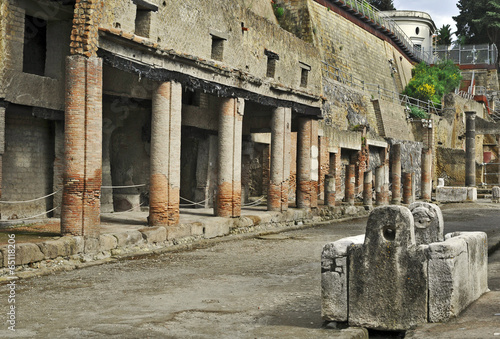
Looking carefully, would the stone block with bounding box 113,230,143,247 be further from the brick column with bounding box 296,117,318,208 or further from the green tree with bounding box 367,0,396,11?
the green tree with bounding box 367,0,396,11

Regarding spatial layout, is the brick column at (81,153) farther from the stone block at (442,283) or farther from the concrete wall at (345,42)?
the concrete wall at (345,42)

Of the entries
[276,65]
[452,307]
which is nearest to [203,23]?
[276,65]

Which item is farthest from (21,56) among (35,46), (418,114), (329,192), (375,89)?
(418,114)

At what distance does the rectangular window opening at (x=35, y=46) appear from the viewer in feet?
41.2

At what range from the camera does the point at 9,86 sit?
36.2ft

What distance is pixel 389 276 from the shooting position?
502 cm

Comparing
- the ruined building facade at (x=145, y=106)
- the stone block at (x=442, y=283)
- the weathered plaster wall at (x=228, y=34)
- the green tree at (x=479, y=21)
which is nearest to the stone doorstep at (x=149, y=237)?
the ruined building facade at (x=145, y=106)

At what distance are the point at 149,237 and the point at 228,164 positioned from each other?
3717 mm

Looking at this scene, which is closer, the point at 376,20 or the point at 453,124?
the point at 376,20

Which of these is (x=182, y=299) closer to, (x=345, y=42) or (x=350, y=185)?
(x=350, y=185)

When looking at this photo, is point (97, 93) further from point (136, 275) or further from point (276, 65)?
point (276, 65)

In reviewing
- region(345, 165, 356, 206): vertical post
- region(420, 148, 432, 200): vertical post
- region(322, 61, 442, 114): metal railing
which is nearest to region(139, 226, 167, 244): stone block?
region(345, 165, 356, 206): vertical post

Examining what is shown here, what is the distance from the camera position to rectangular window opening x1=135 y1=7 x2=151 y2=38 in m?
11.4

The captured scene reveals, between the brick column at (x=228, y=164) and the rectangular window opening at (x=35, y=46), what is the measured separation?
160 inches
